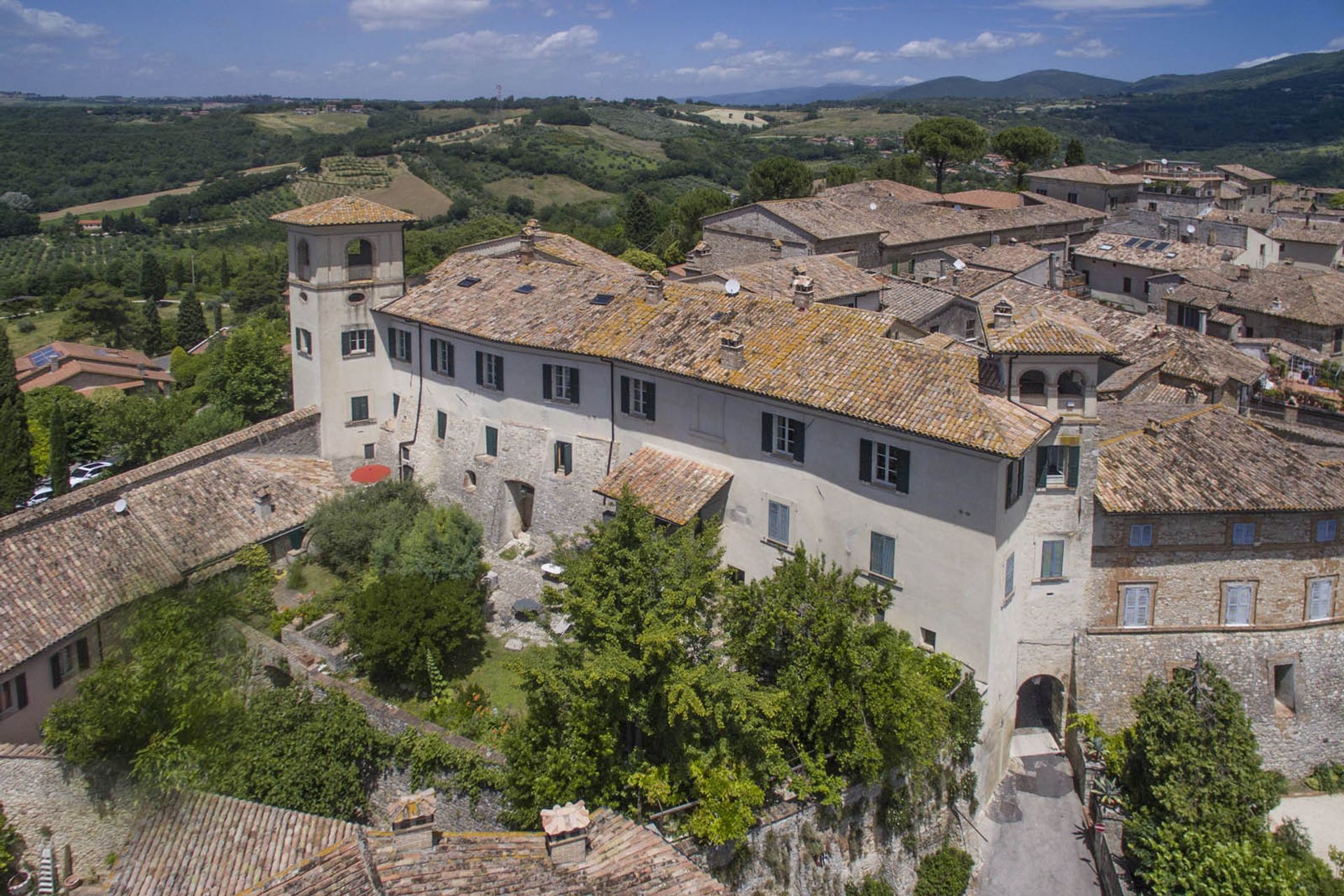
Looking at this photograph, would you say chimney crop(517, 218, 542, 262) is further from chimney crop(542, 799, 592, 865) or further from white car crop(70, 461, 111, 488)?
chimney crop(542, 799, 592, 865)

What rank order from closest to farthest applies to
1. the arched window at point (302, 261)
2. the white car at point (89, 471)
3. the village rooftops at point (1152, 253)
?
the arched window at point (302, 261), the white car at point (89, 471), the village rooftops at point (1152, 253)

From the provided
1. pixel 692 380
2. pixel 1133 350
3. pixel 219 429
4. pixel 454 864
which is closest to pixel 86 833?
pixel 454 864

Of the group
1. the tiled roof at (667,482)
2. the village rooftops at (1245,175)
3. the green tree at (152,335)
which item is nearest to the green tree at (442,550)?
the tiled roof at (667,482)

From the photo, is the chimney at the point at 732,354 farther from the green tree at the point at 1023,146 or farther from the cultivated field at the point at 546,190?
the cultivated field at the point at 546,190

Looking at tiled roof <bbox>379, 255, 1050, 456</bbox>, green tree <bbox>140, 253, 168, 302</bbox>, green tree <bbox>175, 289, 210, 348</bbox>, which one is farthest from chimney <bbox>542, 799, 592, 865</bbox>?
green tree <bbox>140, 253, 168, 302</bbox>

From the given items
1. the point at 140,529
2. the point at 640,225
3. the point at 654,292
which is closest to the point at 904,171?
the point at 640,225
